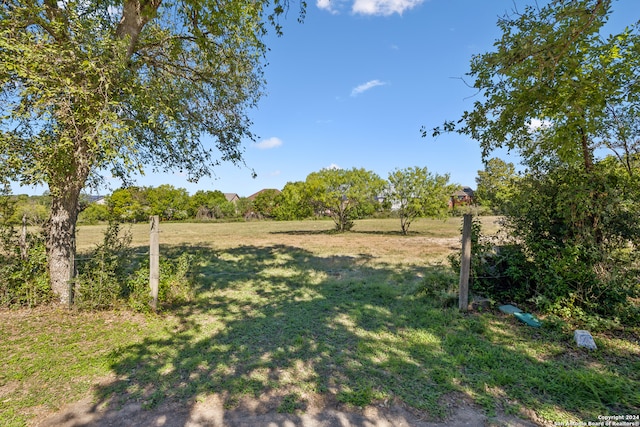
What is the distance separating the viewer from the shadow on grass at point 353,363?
8.86ft

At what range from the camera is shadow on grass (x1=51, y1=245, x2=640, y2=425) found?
270cm

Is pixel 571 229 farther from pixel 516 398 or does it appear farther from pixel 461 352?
pixel 516 398

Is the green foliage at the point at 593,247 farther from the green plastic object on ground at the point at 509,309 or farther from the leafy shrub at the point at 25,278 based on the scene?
the leafy shrub at the point at 25,278

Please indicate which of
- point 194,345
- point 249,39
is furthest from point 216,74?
point 194,345

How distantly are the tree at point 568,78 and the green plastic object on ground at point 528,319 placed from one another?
2.33m

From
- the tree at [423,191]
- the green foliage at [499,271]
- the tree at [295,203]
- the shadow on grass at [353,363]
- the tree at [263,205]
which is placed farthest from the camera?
the tree at [263,205]

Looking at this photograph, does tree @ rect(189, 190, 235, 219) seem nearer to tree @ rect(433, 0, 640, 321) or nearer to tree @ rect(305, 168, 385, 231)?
tree @ rect(305, 168, 385, 231)

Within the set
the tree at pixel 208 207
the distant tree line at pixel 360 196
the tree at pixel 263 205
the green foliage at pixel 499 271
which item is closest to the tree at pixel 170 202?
the tree at pixel 208 207

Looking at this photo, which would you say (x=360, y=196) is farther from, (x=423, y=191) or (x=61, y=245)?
(x=61, y=245)

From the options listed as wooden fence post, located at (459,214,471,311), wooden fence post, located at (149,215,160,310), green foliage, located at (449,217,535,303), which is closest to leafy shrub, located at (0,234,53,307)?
wooden fence post, located at (149,215,160,310)

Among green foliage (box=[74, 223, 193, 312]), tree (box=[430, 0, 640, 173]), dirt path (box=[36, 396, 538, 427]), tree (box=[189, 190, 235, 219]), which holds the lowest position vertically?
dirt path (box=[36, 396, 538, 427])

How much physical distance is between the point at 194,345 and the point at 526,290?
208 inches

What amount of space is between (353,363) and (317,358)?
41cm

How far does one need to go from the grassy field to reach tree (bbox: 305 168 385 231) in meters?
13.8
